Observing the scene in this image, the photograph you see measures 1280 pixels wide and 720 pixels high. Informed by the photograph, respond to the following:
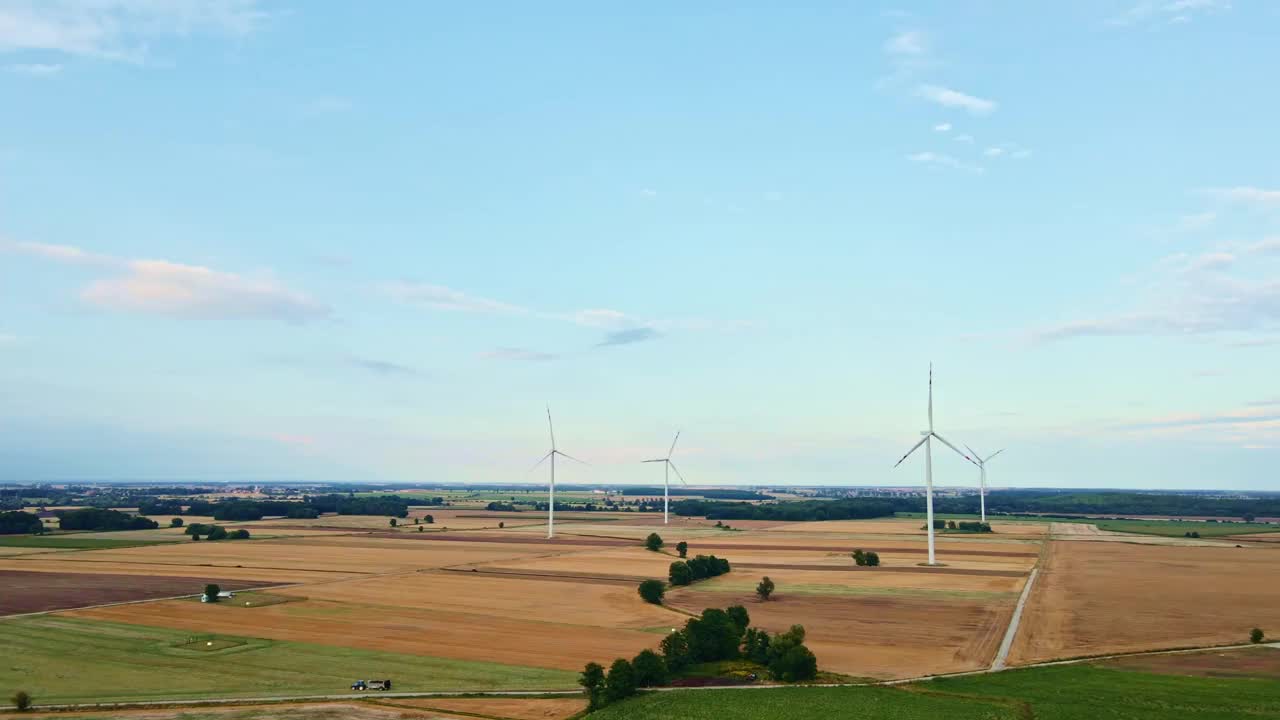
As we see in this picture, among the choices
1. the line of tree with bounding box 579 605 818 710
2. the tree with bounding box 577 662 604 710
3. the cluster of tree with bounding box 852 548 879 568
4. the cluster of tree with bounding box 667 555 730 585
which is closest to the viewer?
the tree with bounding box 577 662 604 710

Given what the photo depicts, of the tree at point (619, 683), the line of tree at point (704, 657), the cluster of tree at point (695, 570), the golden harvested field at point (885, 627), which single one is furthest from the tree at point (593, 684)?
the cluster of tree at point (695, 570)

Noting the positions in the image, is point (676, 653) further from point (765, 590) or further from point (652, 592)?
point (765, 590)

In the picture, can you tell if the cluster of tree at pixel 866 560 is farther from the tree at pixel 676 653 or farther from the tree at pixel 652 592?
the tree at pixel 676 653

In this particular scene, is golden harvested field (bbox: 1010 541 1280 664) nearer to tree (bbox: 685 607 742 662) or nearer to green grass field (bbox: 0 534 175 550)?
tree (bbox: 685 607 742 662)

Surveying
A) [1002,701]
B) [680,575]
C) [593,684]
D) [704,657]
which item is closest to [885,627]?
[704,657]

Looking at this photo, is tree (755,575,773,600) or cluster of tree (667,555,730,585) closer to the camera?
tree (755,575,773,600)

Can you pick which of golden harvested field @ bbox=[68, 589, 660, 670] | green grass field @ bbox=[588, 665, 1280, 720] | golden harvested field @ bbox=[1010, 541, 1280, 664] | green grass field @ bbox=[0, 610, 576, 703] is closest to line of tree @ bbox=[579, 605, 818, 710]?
green grass field @ bbox=[588, 665, 1280, 720]
